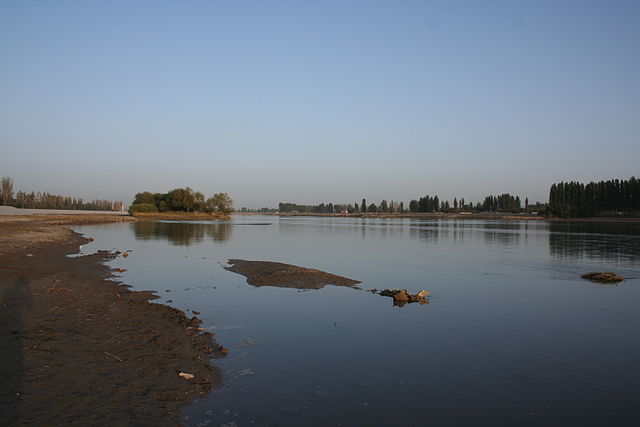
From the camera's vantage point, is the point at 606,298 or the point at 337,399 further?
the point at 606,298

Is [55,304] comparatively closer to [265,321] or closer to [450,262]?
[265,321]

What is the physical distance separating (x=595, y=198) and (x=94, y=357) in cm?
18572

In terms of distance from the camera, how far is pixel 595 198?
159 meters

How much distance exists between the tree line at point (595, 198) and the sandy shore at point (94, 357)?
556ft

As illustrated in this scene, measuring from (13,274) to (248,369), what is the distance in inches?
625

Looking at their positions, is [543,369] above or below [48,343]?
below

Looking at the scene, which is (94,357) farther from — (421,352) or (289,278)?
(289,278)

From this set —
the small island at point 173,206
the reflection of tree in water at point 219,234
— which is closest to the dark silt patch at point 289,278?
the reflection of tree in water at point 219,234

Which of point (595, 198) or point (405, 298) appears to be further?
point (595, 198)

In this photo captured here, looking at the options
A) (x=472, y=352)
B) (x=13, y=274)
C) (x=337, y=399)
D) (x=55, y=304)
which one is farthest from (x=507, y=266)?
(x=13, y=274)

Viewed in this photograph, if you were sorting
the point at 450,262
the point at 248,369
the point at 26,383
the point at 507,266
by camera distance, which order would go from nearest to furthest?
1. the point at 26,383
2. the point at 248,369
3. the point at 507,266
4. the point at 450,262

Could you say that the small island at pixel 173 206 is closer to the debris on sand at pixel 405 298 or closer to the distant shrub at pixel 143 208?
the distant shrub at pixel 143 208

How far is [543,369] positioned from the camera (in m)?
10.5

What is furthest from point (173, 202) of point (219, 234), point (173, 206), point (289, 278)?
point (289, 278)
